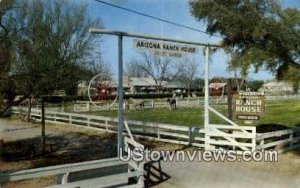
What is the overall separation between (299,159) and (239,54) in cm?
363

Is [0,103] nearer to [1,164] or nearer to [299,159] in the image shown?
[1,164]

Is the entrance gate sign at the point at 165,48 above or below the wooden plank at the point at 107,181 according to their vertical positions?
above

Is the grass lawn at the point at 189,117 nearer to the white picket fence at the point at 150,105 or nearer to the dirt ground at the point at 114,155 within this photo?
the white picket fence at the point at 150,105

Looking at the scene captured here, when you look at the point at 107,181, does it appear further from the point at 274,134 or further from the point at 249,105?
the point at 274,134

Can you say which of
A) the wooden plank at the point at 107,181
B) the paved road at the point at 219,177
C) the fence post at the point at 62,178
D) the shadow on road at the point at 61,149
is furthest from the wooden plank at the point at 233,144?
the fence post at the point at 62,178

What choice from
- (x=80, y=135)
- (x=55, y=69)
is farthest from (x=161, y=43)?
(x=80, y=135)

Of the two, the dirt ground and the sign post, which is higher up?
the sign post

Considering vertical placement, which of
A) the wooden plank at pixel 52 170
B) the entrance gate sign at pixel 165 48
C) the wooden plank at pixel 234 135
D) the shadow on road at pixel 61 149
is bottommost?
the shadow on road at pixel 61 149

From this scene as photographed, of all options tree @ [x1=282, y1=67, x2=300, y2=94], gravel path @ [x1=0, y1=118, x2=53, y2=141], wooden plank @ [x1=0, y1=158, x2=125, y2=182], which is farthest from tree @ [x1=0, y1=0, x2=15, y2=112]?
gravel path @ [x1=0, y1=118, x2=53, y2=141]

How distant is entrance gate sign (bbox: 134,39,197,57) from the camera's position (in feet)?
39.1

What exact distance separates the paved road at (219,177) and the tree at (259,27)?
10.9 ft

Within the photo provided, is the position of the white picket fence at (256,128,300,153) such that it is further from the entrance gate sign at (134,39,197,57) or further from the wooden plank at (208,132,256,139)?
the entrance gate sign at (134,39,197,57)

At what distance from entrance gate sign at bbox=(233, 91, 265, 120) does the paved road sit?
9.58ft

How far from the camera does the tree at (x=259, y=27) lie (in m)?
13.6
